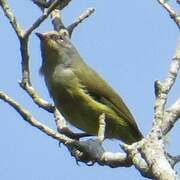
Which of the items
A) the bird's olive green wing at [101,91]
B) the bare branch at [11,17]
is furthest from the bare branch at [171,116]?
the bird's olive green wing at [101,91]

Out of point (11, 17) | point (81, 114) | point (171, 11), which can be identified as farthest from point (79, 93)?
point (171, 11)

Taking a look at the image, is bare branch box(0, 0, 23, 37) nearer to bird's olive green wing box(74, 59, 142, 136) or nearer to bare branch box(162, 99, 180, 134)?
bare branch box(162, 99, 180, 134)

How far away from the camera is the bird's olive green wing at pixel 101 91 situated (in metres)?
7.10

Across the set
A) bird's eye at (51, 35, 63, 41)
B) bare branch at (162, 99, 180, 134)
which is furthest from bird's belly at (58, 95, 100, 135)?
bare branch at (162, 99, 180, 134)

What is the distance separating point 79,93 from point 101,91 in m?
0.43

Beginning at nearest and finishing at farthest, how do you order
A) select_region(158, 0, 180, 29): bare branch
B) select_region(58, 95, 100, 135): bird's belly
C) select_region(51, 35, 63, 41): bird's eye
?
select_region(158, 0, 180, 29): bare branch
select_region(58, 95, 100, 135): bird's belly
select_region(51, 35, 63, 41): bird's eye

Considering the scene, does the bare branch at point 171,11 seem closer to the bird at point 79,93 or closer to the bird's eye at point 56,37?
the bird at point 79,93

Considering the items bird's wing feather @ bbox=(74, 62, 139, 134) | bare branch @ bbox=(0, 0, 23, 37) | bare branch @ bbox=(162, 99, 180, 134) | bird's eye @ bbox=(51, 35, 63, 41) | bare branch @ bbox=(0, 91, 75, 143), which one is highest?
bare branch @ bbox=(0, 0, 23, 37)

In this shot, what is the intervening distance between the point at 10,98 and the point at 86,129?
6.52 feet

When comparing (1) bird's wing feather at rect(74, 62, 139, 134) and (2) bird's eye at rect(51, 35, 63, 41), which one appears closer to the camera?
(2) bird's eye at rect(51, 35, 63, 41)

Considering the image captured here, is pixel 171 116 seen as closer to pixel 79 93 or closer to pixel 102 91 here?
pixel 79 93

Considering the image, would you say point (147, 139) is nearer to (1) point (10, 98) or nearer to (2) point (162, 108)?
(2) point (162, 108)

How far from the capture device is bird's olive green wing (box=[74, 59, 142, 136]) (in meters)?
7.10

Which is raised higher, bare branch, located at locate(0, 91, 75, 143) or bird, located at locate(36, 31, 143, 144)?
bare branch, located at locate(0, 91, 75, 143)
